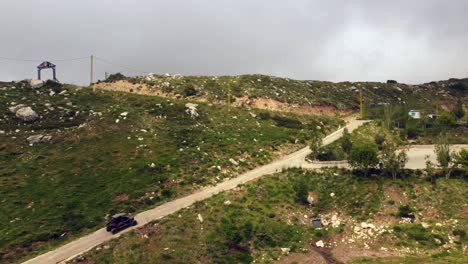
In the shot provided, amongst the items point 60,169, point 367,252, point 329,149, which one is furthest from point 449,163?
point 60,169

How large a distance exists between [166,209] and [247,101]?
177 feet

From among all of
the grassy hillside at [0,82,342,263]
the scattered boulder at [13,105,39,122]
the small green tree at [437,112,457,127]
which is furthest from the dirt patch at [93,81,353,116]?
the scattered boulder at [13,105,39,122]

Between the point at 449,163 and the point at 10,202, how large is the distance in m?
59.4

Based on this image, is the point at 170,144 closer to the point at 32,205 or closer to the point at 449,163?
the point at 32,205

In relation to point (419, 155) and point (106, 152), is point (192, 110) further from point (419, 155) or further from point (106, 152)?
point (419, 155)

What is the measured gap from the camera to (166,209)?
164 ft

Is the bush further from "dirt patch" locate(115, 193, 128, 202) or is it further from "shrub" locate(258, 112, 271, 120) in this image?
"dirt patch" locate(115, 193, 128, 202)

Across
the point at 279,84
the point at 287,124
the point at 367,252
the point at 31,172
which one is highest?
the point at 279,84

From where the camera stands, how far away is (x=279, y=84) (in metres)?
116

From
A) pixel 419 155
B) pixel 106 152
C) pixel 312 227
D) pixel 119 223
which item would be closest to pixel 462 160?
pixel 419 155

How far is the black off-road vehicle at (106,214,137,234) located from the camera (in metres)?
45.4

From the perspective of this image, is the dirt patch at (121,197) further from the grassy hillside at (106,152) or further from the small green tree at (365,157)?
the small green tree at (365,157)

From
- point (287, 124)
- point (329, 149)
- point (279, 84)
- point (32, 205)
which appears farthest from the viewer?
point (279, 84)

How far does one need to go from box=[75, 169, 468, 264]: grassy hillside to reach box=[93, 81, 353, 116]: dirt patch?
149 ft
